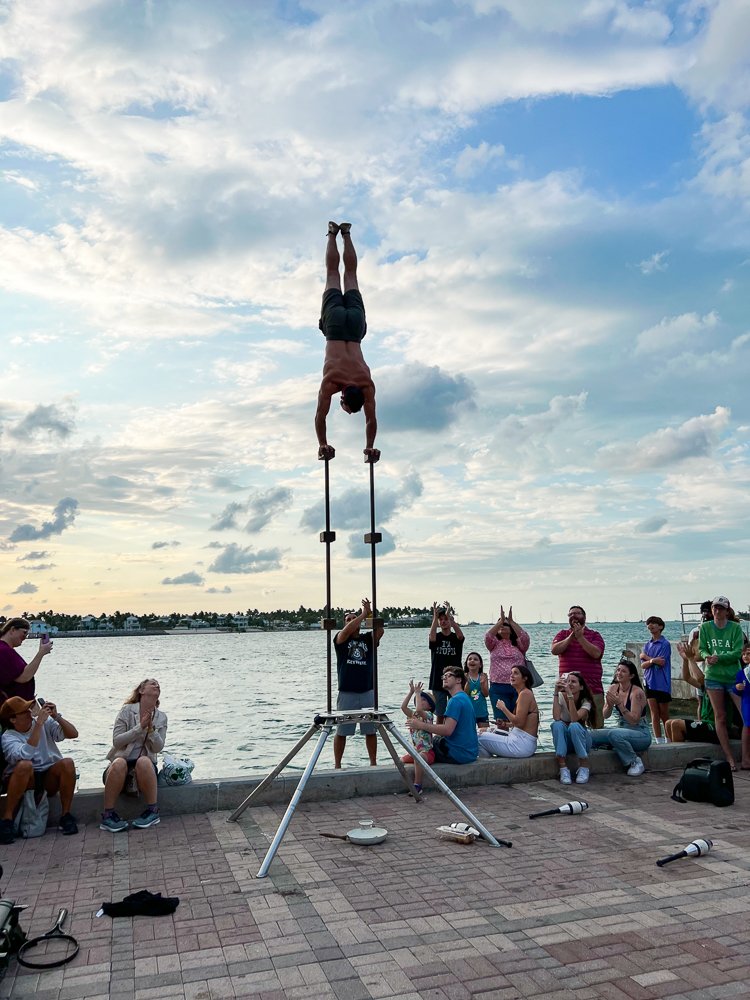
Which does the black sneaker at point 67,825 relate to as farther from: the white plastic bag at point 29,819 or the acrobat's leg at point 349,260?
the acrobat's leg at point 349,260

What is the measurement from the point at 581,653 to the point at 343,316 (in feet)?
16.6

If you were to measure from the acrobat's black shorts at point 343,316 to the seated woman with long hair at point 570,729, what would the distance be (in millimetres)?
4479

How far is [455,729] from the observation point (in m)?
8.91

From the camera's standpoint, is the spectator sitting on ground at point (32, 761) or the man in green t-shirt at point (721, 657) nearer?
the spectator sitting on ground at point (32, 761)

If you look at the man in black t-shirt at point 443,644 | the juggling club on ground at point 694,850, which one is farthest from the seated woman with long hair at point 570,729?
the juggling club on ground at point 694,850

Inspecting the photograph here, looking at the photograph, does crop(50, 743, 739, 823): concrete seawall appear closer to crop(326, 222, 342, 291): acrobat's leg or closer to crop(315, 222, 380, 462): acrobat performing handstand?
crop(315, 222, 380, 462): acrobat performing handstand

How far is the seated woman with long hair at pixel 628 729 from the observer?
31.4 ft

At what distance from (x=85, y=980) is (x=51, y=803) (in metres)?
3.31

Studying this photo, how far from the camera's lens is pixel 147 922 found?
5352 millimetres

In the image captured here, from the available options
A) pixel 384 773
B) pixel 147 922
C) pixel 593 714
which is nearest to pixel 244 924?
pixel 147 922

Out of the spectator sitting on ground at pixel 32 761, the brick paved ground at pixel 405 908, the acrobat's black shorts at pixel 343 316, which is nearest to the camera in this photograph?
the brick paved ground at pixel 405 908

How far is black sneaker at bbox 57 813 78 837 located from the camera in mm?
7328

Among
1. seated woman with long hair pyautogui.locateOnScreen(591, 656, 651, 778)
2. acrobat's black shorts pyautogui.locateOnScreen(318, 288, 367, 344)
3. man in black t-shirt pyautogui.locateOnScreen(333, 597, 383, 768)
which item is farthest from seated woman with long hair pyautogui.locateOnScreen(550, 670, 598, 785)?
acrobat's black shorts pyautogui.locateOnScreen(318, 288, 367, 344)

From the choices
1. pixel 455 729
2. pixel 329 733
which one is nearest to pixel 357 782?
pixel 455 729
